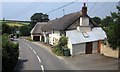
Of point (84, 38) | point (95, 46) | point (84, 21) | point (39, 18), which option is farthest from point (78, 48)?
point (39, 18)

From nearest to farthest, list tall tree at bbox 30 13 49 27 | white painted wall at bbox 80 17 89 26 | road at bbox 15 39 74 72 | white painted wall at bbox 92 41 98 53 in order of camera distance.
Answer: road at bbox 15 39 74 72 → white painted wall at bbox 92 41 98 53 → white painted wall at bbox 80 17 89 26 → tall tree at bbox 30 13 49 27

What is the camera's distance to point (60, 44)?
38031 millimetres

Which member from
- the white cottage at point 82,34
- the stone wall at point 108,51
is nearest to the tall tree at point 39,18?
the white cottage at point 82,34

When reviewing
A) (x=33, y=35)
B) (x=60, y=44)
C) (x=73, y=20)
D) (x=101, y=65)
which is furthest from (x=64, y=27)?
(x=33, y=35)

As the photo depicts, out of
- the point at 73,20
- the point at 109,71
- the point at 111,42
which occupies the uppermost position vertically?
the point at 73,20

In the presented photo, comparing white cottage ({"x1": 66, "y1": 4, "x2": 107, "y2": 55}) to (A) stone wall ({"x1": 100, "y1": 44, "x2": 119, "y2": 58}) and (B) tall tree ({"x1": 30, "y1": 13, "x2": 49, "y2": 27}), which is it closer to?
(A) stone wall ({"x1": 100, "y1": 44, "x2": 119, "y2": 58})

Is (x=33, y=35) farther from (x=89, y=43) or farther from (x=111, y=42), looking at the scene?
(x=111, y=42)

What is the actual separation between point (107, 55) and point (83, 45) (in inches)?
199

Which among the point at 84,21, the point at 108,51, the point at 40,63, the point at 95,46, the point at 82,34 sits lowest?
the point at 40,63

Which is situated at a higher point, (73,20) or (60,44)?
(73,20)

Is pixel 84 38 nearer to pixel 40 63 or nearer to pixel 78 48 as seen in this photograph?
pixel 78 48

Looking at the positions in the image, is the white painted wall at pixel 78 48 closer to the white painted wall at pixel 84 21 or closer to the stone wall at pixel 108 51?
the stone wall at pixel 108 51

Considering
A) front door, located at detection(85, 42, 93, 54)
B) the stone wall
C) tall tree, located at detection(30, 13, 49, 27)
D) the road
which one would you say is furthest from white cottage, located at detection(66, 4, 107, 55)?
tall tree, located at detection(30, 13, 49, 27)

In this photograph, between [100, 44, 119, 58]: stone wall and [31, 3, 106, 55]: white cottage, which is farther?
[31, 3, 106, 55]: white cottage
